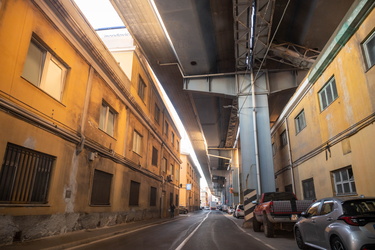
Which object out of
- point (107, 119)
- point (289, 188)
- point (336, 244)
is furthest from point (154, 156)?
point (336, 244)

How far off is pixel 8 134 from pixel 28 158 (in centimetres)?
127

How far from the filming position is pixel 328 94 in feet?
40.0

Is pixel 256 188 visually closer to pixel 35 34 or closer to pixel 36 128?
pixel 36 128

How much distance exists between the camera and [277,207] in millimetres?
9703

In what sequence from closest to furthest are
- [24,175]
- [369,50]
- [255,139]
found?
[24,175], [369,50], [255,139]

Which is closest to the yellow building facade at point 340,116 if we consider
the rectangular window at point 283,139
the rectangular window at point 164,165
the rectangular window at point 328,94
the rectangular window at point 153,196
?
the rectangular window at point 328,94

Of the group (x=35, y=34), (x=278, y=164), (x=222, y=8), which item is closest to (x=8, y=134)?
(x=35, y=34)

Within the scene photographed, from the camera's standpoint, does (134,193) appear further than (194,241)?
Yes

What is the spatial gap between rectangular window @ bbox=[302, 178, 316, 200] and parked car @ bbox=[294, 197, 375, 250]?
8361mm

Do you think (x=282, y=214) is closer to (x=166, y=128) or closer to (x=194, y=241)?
(x=194, y=241)

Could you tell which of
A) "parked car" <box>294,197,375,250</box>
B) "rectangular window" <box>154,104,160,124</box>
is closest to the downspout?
"parked car" <box>294,197,375,250</box>

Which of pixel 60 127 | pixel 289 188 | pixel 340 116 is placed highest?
pixel 340 116

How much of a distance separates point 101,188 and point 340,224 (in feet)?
38.1

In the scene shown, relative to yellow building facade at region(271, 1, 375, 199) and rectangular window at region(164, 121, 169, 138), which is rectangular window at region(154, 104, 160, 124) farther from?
yellow building facade at region(271, 1, 375, 199)
